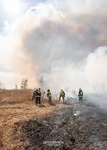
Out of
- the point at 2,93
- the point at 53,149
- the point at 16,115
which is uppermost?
the point at 2,93

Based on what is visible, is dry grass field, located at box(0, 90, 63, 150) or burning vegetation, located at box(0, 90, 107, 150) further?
dry grass field, located at box(0, 90, 63, 150)

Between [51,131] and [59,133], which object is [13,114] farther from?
[59,133]

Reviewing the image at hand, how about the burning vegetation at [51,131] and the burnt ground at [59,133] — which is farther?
the burning vegetation at [51,131]

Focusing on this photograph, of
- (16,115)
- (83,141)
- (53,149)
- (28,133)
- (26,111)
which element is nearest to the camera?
(53,149)

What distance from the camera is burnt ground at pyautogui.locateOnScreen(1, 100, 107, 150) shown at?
2095cm

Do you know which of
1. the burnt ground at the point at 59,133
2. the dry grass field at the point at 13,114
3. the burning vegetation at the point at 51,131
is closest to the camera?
the burnt ground at the point at 59,133

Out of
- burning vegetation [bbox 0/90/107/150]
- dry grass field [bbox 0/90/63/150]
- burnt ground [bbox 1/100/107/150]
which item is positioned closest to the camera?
burnt ground [bbox 1/100/107/150]

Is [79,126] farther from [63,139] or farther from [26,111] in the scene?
[26,111]

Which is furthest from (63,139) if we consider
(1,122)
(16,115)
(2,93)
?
(2,93)

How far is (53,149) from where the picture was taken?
20328 mm

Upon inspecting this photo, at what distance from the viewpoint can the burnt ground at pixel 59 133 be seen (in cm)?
2095

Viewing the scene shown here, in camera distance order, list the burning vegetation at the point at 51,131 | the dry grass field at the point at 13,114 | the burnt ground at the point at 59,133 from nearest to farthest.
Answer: the burnt ground at the point at 59,133
the burning vegetation at the point at 51,131
the dry grass field at the point at 13,114

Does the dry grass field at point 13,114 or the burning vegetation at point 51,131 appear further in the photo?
the dry grass field at point 13,114

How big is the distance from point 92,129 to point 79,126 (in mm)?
1294
